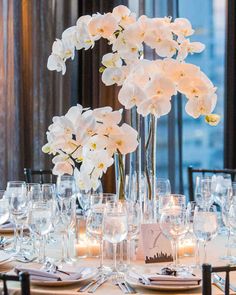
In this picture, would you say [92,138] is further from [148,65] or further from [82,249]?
[82,249]

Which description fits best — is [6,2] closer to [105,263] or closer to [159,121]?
[159,121]

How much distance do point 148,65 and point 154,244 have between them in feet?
2.04

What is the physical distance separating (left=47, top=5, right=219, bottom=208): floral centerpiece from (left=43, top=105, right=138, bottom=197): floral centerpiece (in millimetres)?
85

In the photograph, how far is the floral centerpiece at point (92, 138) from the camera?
5.90 feet

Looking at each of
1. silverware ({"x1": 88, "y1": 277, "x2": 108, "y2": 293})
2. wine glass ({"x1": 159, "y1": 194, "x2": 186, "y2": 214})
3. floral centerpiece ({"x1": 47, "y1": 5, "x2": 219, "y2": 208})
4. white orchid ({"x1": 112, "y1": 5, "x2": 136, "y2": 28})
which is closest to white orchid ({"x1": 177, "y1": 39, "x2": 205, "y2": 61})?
floral centerpiece ({"x1": 47, "y1": 5, "x2": 219, "y2": 208})

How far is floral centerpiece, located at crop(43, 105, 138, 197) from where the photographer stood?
1.80 meters

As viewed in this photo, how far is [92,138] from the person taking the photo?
71.1 inches

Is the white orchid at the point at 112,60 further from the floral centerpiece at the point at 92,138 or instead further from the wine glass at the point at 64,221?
the wine glass at the point at 64,221

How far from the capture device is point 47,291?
5.13 feet

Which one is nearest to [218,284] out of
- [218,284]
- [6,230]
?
[218,284]

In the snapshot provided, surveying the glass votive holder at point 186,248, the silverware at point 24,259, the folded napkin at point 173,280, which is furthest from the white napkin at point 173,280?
the silverware at point 24,259

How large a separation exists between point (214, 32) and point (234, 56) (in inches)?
9.8

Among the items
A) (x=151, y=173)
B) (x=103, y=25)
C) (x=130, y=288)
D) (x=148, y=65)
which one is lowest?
(x=130, y=288)

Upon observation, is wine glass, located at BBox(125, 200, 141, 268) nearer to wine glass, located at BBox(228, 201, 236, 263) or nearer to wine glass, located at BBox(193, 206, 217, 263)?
wine glass, located at BBox(193, 206, 217, 263)
